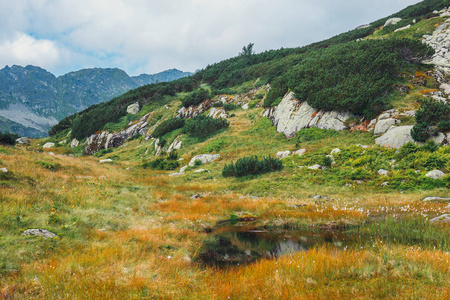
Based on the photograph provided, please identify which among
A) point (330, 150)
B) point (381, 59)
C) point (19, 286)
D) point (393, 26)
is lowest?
point (19, 286)

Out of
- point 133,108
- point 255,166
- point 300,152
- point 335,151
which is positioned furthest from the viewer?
point 133,108

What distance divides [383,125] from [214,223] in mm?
16728

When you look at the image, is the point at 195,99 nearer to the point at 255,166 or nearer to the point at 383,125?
the point at 255,166

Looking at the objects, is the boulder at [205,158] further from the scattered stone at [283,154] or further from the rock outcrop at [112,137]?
the rock outcrop at [112,137]

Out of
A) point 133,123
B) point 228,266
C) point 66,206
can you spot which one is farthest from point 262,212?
point 133,123

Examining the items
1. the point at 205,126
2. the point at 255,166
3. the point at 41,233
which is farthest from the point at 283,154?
the point at 41,233

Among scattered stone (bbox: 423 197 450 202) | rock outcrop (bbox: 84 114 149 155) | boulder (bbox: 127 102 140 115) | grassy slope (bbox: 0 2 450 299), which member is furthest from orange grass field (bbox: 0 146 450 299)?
boulder (bbox: 127 102 140 115)

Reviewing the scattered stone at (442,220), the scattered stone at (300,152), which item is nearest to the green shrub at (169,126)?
the scattered stone at (300,152)

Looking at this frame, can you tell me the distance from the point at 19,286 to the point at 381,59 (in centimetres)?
2844

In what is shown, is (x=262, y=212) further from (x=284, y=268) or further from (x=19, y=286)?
(x=19, y=286)

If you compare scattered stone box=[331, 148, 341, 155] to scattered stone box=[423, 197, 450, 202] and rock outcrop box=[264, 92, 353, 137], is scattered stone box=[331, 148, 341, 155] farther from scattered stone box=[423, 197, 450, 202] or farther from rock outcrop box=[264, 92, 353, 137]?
scattered stone box=[423, 197, 450, 202]

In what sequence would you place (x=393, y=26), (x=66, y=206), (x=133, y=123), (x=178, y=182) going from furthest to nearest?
1. (x=133, y=123)
2. (x=393, y=26)
3. (x=178, y=182)
4. (x=66, y=206)

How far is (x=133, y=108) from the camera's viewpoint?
168ft

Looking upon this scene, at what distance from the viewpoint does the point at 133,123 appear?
46.8m
